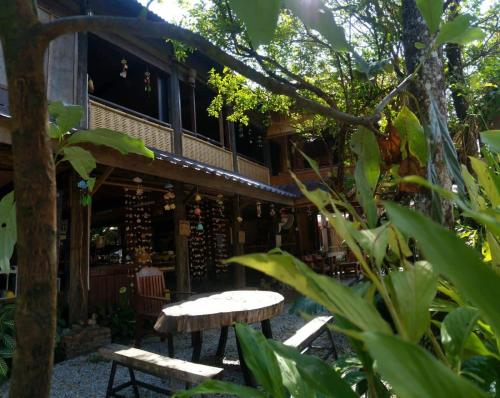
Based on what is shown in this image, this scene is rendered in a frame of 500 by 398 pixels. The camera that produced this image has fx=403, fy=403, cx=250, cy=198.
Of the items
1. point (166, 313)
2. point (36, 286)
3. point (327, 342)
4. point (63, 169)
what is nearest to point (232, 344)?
point (327, 342)

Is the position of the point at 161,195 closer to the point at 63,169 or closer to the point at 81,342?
the point at 63,169

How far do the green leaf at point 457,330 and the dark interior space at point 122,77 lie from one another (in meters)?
6.35

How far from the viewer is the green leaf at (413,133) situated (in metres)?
1.10

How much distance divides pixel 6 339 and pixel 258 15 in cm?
453

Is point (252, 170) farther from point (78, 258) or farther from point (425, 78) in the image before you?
point (425, 78)

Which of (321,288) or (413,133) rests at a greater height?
(413,133)

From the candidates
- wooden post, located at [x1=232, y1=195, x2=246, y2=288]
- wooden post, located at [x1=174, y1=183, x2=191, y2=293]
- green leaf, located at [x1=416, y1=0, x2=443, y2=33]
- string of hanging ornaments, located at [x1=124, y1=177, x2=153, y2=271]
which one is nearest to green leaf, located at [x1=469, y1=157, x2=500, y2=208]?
green leaf, located at [x1=416, y1=0, x2=443, y2=33]

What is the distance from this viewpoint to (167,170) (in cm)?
562

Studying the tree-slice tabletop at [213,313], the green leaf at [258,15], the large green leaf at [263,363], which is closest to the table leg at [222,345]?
the tree-slice tabletop at [213,313]

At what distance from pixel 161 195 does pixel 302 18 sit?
8.11 meters

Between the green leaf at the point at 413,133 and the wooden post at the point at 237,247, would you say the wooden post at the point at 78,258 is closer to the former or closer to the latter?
the wooden post at the point at 237,247

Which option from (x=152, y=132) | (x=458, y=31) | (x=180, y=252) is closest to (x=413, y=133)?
(x=458, y=31)

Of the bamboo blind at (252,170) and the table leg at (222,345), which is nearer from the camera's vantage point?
the table leg at (222,345)

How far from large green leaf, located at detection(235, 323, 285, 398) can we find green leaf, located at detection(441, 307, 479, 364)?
1.12 feet
